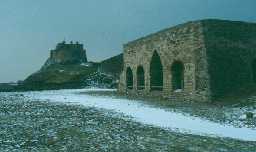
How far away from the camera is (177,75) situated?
22.5 metres

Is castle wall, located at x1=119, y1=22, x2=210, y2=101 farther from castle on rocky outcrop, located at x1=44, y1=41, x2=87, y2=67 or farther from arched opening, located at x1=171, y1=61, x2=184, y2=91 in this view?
castle on rocky outcrop, located at x1=44, y1=41, x2=87, y2=67

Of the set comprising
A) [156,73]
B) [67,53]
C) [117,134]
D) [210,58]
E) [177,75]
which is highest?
[67,53]

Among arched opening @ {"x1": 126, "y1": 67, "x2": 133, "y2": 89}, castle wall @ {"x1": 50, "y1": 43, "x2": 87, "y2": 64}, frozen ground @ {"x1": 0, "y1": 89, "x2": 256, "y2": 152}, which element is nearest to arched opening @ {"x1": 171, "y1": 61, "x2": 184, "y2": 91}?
arched opening @ {"x1": 126, "y1": 67, "x2": 133, "y2": 89}

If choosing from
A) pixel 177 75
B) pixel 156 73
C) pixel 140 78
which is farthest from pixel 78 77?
pixel 177 75

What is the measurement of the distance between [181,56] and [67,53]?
5515 cm

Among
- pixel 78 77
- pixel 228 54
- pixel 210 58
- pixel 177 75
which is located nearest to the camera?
pixel 210 58

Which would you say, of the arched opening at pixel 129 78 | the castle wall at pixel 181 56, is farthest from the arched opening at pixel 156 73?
the arched opening at pixel 129 78

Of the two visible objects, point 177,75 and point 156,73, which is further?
point 156,73

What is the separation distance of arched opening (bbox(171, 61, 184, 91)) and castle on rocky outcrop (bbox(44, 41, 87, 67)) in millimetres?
50702

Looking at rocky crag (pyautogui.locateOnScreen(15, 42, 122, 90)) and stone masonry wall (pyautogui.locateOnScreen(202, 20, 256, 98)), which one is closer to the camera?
stone masonry wall (pyautogui.locateOnScreen(202, 20, 256, 98))

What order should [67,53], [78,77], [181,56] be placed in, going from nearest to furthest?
[181,56] → [78,77] → [67,53]

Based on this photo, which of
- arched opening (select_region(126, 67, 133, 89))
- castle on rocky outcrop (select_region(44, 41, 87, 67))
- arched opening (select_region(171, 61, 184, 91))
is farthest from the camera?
castle on rocky outcrop (select_region(44, 41, 87, 67))

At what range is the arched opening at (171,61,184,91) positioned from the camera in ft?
72.7

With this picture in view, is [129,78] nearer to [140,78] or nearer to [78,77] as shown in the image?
[140,78]
